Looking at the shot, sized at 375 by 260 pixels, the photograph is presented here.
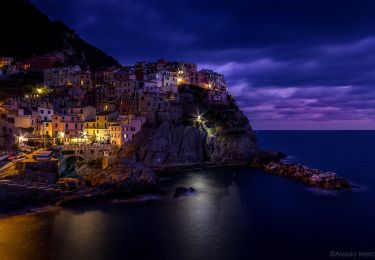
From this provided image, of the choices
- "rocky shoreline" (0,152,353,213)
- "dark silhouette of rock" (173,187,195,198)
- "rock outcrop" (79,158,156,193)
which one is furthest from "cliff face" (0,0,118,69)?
"dark silhouette of rock" (173,187,195,198)

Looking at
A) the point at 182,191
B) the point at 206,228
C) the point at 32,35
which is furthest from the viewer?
the point at 32,35

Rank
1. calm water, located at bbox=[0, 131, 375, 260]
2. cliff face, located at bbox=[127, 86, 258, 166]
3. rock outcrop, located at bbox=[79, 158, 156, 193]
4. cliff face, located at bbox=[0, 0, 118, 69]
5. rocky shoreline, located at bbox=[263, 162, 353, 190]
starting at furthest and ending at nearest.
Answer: cliff face, located at bbox=[0, 0, 118, 69] < cliff face, located at bbox=[127, 86, 258, 166] < rocky shoreline, located at bbox=[263, 162, 353, 190] < rock outcrop, located at bbox=[79, 158, 156, 193] < calm water, located at bbox=[0, 131, 375, 260]

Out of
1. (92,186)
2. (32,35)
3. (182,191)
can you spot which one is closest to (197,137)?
(182,191)

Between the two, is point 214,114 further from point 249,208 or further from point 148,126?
point 249,208

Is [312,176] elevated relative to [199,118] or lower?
lower

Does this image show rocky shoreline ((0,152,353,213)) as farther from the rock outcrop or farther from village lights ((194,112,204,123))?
village lights ((194,112,204,123))

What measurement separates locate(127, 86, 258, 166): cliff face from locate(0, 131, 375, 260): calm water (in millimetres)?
18089

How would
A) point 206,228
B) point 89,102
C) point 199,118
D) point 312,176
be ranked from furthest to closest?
point 199,118
point 89,102
point 312,176
point 206,228

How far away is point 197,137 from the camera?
77.8 m

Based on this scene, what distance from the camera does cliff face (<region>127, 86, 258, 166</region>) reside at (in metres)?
70.7

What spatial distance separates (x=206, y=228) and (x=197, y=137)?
41053mm

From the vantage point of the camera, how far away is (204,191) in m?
53.9

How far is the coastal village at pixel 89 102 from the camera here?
6394 cm

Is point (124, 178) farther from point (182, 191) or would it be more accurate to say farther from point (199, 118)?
point (199, 118)
